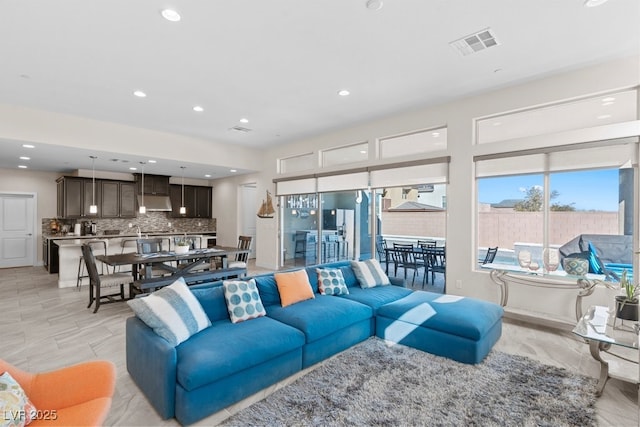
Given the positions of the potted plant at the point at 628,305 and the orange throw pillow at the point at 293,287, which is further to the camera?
the orange throw pillow at the point at 293,287

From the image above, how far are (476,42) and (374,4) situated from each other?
4.30 ft

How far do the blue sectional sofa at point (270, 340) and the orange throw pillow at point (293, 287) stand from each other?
0.25ft

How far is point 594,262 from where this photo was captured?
12.8 ft

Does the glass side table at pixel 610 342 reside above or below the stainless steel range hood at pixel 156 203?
below

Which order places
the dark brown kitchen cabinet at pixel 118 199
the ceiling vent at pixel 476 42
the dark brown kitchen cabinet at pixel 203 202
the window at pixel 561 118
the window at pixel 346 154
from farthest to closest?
the dark brown kitchen cabinet at pixel 203 202
the dark brown kitchen cabinet at pixel 118 199
the window at pixel 346 154
the window at pixel 561 118
the ceiling vent at pixel 476 42

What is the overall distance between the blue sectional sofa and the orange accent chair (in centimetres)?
46

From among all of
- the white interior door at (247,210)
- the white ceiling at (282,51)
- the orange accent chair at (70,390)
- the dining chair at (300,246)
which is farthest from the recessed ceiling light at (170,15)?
the white interior door at (247,210)

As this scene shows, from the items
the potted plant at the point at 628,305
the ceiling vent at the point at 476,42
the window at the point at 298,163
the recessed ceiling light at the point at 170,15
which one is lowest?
the potted plant at the point at 628,305

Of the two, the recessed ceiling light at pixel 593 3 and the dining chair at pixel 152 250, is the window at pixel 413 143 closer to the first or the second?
the recessed ceiling light at pixel 593 3

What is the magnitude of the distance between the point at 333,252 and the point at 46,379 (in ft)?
18.3

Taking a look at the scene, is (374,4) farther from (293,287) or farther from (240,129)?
(240,129)

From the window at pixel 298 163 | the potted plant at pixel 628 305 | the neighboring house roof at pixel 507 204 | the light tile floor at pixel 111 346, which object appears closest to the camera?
the light tile floor at pixel 111 346

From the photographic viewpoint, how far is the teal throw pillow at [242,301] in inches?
116

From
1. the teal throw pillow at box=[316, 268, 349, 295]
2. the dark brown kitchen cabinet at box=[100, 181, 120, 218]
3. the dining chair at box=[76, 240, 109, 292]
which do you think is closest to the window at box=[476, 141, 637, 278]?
the teal throw pillow at box=[316, 268, 349, 295]
